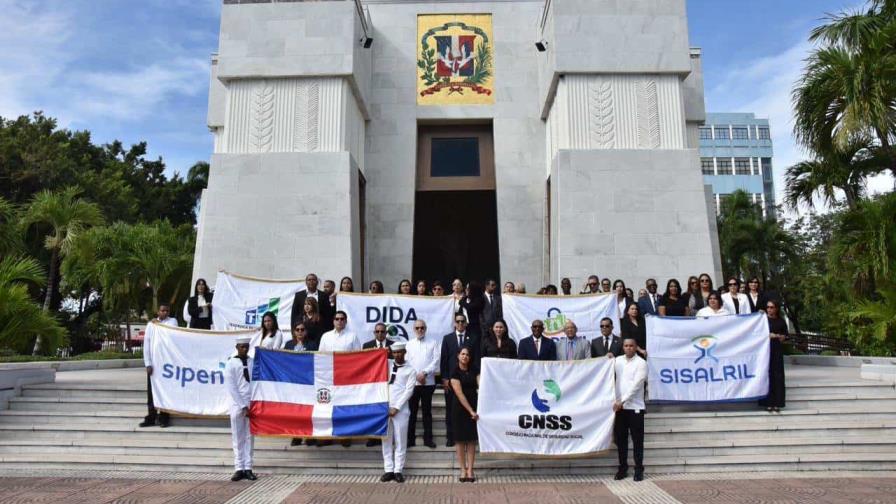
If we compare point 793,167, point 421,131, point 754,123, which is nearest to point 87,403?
point 421,131

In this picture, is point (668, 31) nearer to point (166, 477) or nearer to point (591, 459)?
point (591, 459)

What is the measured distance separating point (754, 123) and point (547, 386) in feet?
303

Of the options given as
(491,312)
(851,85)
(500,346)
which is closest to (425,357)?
(500,346)

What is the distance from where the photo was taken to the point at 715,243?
17062mm

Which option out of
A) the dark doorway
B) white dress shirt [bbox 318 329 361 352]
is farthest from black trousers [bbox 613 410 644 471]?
the dark doorway

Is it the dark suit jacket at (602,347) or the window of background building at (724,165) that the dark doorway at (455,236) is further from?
the window of background building at (724,165)

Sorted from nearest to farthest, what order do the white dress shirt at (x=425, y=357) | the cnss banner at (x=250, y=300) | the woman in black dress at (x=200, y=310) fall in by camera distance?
the white dress shirt at (x=425, y=357) < the woman in black dress at (x=200, y=310) < the cnss banner at (x=250, y=300)

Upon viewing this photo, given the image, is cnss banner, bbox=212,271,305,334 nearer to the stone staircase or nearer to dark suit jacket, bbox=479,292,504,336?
the stone staircase

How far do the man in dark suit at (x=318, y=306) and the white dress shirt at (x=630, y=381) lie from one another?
471cm

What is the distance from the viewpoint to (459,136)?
63.8 feet

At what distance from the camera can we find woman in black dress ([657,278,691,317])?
10.5m

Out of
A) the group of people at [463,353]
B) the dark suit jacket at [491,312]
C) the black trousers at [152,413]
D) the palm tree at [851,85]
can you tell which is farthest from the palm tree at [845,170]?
the black trousers at [152,413]

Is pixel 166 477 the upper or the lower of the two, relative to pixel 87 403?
lower

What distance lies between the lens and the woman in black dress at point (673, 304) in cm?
1051
